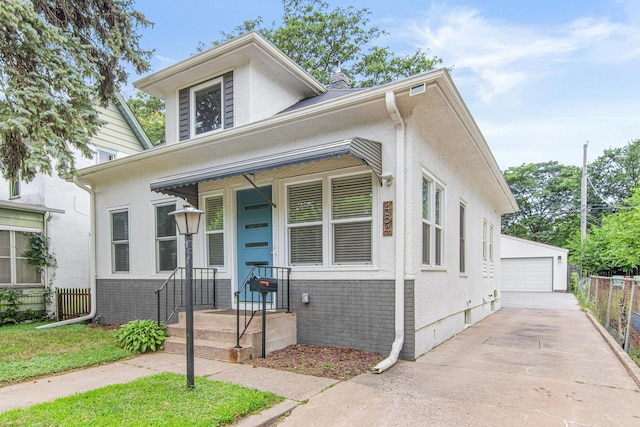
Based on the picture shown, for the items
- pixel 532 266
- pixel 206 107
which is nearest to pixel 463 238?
pixel 206 107

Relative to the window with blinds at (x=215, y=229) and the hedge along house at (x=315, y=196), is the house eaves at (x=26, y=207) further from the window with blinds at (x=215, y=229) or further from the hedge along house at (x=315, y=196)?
the window with blinds at (x=215, y=229)

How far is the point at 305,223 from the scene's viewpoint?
5.97 m

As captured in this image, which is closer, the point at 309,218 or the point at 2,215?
the point at 309,218

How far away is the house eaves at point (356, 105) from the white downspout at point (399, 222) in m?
0.22

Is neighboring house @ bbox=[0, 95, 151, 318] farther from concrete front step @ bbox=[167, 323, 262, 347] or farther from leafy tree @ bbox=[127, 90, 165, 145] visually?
leafy tree @ bbox=[127, 90, 165, 145]

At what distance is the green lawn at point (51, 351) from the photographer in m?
4.75

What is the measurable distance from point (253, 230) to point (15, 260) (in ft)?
24.7

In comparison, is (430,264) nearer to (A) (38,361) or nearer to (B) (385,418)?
(B) (385,418)

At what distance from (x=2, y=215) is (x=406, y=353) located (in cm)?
1039

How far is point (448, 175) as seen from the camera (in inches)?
276

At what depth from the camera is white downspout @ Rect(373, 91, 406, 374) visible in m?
4.80

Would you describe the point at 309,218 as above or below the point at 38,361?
above

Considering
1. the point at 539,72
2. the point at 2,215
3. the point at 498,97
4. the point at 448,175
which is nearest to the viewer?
the point at 448,175

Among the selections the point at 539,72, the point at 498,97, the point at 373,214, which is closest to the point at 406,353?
the point at 373,214
